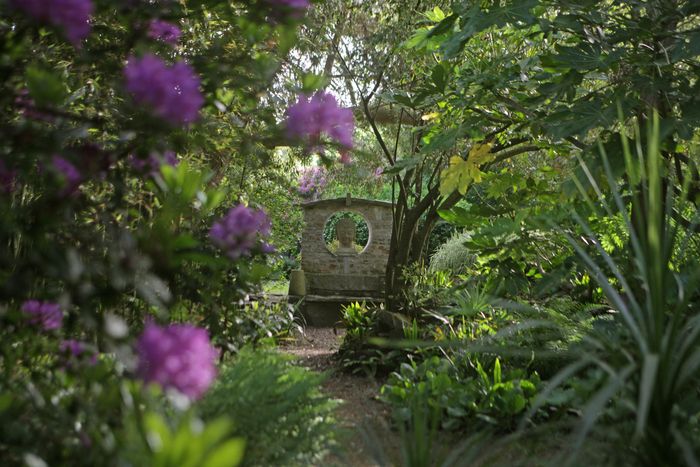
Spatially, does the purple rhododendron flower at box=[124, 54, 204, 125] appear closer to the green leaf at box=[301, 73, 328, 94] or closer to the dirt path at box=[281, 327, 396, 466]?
the green leaf at box=[301, 73, 328, 94]

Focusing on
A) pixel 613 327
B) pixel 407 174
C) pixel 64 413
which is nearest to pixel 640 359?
pixel 613 327

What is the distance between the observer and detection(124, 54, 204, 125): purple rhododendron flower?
910 millimetres

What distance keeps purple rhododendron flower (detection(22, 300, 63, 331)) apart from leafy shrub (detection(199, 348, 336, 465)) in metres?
0.40

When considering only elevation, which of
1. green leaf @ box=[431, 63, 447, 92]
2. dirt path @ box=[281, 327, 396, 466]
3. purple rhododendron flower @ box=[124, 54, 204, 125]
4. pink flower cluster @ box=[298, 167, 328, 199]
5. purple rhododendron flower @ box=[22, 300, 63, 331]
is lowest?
dirt path @ box=[281, 327, 396, 466]

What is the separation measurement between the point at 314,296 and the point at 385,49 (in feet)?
12.1

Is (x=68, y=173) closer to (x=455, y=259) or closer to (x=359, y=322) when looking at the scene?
(x=359, y=322)

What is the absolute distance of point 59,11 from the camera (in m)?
0.83

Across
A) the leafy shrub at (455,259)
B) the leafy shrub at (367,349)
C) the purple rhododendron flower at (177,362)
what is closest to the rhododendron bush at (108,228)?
the purple rhododendron flower at (177,362)

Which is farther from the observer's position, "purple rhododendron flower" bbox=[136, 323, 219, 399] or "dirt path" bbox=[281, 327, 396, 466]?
"dirt path" bbox=[281, 327, 396, 466]

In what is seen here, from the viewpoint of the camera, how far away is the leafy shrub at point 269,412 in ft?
5.12

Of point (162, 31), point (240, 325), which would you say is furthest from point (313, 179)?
point (162, 31)

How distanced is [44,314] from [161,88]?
2.22 ft

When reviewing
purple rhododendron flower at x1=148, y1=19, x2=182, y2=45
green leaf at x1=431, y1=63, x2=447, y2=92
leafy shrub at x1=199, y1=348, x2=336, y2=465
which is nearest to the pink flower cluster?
green leaf at x1=431, y1=63, x2=447, y2=92

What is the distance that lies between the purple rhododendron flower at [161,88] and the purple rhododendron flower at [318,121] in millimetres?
295
